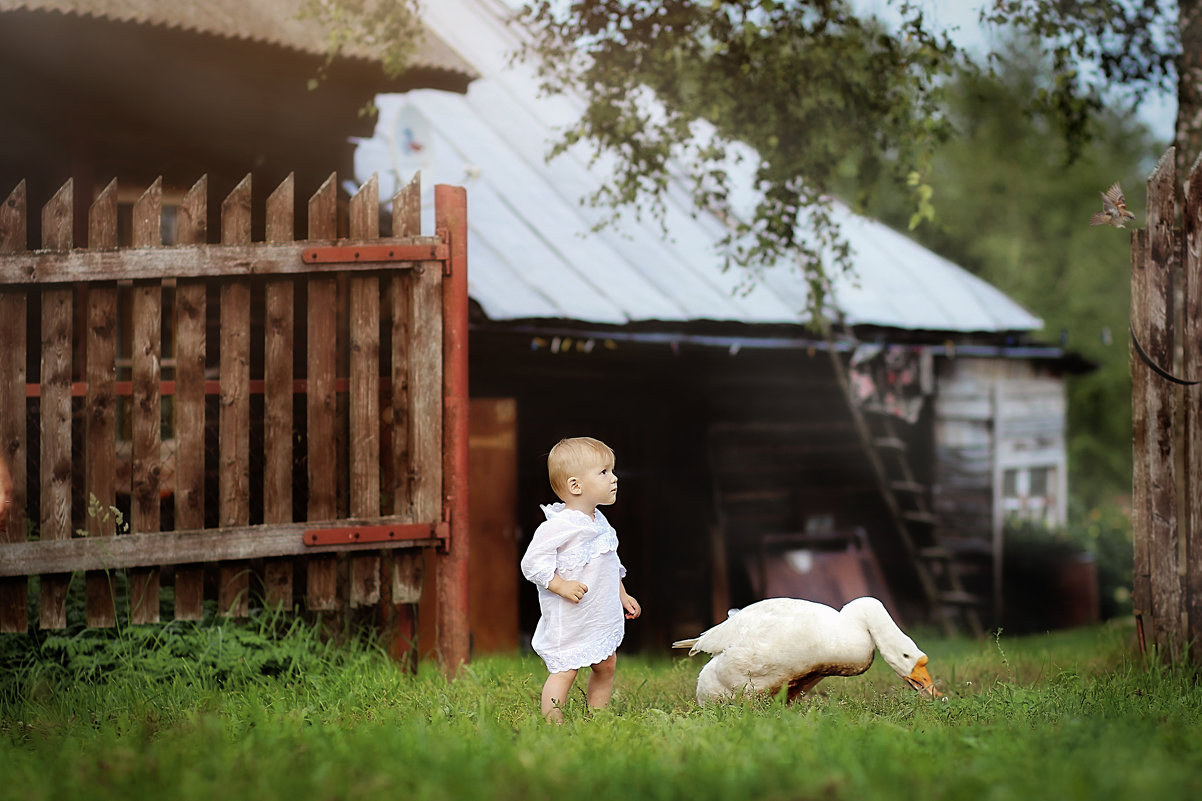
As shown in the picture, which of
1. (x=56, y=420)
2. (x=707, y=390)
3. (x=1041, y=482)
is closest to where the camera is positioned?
(x=56, y=420)

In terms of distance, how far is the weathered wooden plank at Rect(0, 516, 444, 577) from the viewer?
13.1ft

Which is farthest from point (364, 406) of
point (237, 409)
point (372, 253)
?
point (372, 253)

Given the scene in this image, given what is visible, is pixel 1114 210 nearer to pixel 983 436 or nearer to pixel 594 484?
pixel 594 484

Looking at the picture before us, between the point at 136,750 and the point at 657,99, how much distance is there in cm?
452

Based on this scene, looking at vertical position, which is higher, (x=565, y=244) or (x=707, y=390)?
(x=565, y=244)

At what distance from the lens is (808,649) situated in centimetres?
350

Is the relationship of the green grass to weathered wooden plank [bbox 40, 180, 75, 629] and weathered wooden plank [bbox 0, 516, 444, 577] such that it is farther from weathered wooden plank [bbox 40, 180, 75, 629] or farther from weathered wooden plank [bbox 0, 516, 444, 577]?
weathered wooden plank [bbox 0, 516, 444, 577]

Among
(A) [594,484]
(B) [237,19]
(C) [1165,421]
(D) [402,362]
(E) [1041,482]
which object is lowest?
(E) [1041,482]

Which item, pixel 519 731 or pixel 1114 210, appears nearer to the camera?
pixel 519 731

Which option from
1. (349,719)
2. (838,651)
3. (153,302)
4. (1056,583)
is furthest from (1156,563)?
(1056,583)

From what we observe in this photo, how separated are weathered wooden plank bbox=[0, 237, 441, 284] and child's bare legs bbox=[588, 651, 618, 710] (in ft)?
5.90

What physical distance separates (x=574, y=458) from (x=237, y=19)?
12.7ft

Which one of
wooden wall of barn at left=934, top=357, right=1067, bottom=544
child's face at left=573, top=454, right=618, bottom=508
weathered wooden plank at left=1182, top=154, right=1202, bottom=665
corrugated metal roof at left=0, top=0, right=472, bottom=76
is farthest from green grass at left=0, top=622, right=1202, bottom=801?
wooden wall of barn at left=934, top=357, right=1067, bottom=544

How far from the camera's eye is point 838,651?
3.49m
